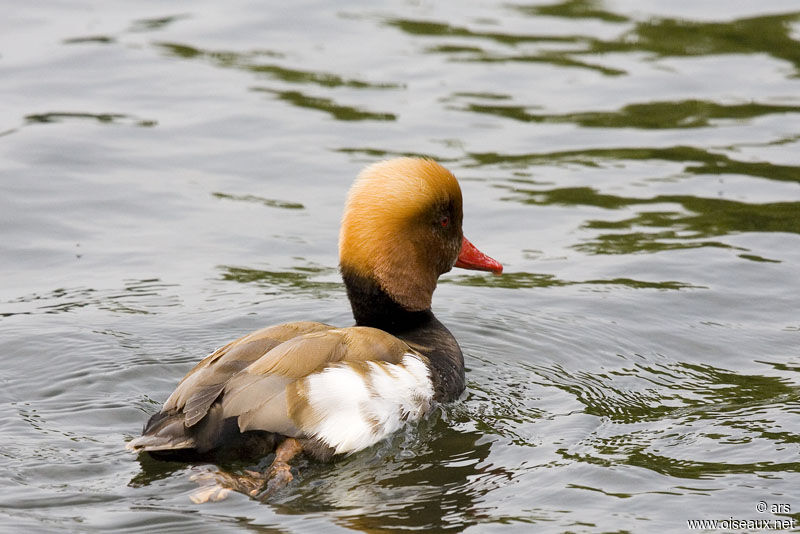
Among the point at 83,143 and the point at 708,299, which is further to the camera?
the point at 83,143

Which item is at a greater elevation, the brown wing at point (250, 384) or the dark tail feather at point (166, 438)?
the brown wing at point (250, 384)

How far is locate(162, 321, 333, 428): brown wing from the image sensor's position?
17.0 feet

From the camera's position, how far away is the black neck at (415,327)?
6.25 m

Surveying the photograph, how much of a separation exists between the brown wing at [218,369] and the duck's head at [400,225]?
0.55 m

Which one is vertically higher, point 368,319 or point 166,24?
point 166,24

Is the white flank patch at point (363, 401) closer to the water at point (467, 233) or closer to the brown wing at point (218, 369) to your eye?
the water at point (467, 233)

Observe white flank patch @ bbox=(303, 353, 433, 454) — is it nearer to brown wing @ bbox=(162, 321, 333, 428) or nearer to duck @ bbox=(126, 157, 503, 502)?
duck @ bbox=(126, 157, 503, 502)

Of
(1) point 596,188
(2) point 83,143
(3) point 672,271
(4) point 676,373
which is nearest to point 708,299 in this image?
(3) point 672,271

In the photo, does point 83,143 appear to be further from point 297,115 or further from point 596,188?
point 596,188

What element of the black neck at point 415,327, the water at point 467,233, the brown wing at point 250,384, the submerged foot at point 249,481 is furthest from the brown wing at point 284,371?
the black neck at point 415,327

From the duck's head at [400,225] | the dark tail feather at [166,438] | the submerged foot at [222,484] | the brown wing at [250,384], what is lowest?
the submerged foot at [222,484]

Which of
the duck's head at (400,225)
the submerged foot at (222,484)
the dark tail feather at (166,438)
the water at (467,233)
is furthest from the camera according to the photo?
the duck's head at (400,225)

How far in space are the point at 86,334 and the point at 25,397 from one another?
89 centimetres

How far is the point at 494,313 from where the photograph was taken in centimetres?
758
